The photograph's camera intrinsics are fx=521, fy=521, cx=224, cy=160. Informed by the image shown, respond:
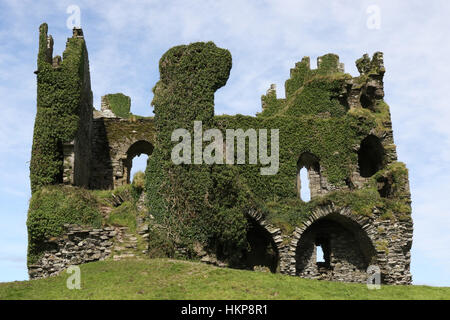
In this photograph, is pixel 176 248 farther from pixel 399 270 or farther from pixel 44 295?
pixel 399 270

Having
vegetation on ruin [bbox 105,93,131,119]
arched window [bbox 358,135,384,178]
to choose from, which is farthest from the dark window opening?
vegetation on ruin [bbox 105,93,131,119]

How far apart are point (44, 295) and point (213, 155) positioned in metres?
9.50

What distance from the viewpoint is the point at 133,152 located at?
31531 mm

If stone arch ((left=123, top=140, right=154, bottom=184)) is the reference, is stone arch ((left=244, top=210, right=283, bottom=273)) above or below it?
below

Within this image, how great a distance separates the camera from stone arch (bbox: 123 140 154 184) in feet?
100

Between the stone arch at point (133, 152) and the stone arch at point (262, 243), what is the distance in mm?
8752

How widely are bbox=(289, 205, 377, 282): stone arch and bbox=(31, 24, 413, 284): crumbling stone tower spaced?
2.1 inches

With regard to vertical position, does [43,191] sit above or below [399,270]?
above

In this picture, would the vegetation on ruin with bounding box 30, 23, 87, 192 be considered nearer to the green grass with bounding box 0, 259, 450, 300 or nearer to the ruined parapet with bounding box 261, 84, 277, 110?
the green grass with bounding box 0, 259, 450, 300

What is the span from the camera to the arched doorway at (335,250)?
1053 inches

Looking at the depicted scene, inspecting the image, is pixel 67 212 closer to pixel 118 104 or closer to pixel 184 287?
pixel 184 287

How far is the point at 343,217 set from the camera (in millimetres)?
26516

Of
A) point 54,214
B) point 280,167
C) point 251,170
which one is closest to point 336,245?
point 280,167
